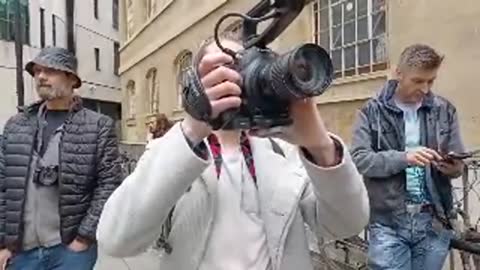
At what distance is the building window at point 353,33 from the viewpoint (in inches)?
388

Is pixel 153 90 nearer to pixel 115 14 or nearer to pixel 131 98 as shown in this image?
pixel 131 98

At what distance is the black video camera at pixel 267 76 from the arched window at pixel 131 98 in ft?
92.0

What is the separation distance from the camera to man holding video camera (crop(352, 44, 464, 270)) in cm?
389

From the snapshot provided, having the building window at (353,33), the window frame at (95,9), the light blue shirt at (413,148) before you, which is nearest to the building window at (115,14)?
the window frame at (95,9)

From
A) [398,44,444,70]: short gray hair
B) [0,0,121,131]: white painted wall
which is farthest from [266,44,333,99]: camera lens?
[0,0,121,131]: white painted wall

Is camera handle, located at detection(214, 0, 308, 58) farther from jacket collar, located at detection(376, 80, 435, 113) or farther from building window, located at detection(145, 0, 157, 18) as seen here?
building window, located at detection(145, 0, 157, 18)

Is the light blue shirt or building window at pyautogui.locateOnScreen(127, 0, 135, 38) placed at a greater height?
building window at pyautogui.locateOnScreen(127, 0, 135, 38)

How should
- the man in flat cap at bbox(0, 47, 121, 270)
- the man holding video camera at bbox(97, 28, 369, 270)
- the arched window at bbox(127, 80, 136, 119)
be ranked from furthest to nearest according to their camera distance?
the arched window at bbox(127, 80, 136, 119) → the man in flat cap at bbox(0, 47, 121, 270) → the man holding video camera at bbox(97, 28, 369, 270)

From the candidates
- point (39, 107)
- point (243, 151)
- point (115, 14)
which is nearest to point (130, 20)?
point (115, 14)

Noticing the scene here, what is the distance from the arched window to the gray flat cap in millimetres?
25480

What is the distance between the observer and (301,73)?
70.3 inches

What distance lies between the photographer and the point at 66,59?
4359 mm

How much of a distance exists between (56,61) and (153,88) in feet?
71.7

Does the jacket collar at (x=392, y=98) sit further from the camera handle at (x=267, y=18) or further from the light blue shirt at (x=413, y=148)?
the camera handle at (x=267, y=18)
